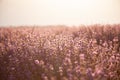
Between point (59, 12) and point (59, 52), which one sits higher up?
point (59, 12)

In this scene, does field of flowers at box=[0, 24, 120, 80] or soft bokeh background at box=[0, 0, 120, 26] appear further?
soft bokeh background at box=[0, 0, 120, 26]

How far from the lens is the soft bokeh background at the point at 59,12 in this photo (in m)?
2.12

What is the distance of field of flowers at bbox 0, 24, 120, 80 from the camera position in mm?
1692

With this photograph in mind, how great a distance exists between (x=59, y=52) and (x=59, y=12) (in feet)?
1.46

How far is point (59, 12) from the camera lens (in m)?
2.17

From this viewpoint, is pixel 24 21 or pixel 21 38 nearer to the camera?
pixel 21 38

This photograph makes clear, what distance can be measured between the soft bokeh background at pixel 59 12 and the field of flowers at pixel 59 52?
0.07 meters

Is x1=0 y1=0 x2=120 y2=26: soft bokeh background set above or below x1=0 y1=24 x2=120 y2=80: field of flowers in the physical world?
above

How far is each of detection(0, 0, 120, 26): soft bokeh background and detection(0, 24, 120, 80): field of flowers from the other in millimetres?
73

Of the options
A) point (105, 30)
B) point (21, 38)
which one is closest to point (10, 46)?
point (21, 38)

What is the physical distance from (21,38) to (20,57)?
197mm

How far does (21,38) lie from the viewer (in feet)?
6.84

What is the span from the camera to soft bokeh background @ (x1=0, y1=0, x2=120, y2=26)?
212cm

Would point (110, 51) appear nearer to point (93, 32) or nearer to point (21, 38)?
point (93, 32)
